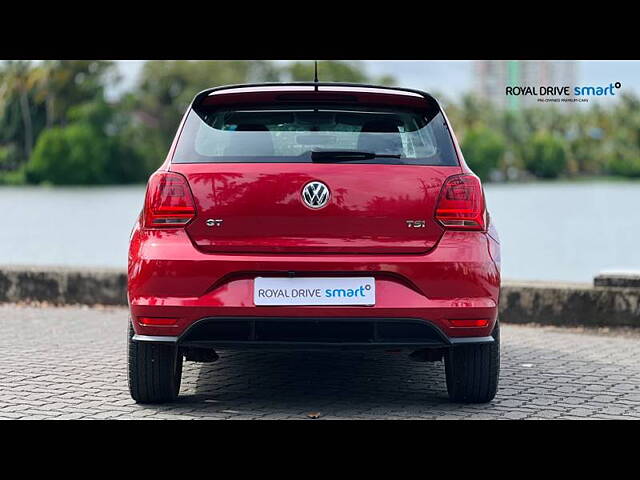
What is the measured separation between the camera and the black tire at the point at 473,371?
19.1ft

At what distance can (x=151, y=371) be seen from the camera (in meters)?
5.77

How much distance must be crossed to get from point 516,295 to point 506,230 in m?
28.2

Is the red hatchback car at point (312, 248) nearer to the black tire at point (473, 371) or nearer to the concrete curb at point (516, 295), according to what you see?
the black tire at point (473, 371)

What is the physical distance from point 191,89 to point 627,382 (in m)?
74.9

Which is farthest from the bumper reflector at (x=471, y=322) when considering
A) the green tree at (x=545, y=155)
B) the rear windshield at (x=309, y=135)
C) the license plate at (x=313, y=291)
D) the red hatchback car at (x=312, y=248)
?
the green tree at (x=545, y=155)

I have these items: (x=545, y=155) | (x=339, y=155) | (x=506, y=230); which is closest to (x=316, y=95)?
(x=339, y=155)

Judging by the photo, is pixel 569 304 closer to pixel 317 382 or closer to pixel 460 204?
pixel 317 382

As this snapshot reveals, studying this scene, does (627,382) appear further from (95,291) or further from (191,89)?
(191,89)

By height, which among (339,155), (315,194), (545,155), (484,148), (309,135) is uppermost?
(484,148)

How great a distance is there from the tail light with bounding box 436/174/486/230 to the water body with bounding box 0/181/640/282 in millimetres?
4949

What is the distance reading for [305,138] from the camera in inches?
218
